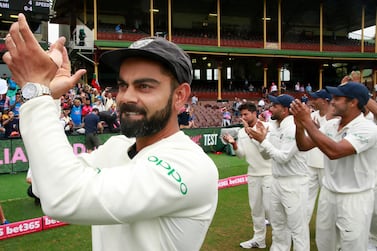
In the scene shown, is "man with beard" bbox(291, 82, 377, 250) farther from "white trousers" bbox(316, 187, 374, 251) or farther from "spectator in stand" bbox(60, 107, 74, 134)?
"spectator in stand" bbox(60, 107, 74, 134)

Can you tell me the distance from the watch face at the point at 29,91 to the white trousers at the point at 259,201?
5.17 m

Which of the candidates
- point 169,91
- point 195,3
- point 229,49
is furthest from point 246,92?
point 169,91

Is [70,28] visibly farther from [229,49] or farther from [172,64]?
[172,64]

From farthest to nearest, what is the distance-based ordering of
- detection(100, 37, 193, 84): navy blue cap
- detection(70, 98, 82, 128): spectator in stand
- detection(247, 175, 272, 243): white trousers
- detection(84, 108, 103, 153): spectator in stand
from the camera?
detection(70, 98, 82, 128): spectator in stand → detection(84, 108, 103, 153): spectator in stand → detection(247, 175, 272, 243): white trousers → detection(100, 37, 193, 84): navy blue cap

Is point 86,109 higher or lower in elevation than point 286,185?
higher

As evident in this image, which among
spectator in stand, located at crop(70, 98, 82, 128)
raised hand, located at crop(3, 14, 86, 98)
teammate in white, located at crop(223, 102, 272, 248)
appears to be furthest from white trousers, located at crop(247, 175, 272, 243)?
spectator in stand, located at crop(70, 98, 82, 128)

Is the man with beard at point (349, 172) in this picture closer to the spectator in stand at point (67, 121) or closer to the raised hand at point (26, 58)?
the raised hand at point (26, 58)

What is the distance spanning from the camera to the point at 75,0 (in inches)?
1154

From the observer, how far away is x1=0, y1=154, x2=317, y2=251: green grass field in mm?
5703

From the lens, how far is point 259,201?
629 centimetres

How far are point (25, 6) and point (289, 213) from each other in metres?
19.5

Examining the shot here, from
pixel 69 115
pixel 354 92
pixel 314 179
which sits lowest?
pixel 314 179

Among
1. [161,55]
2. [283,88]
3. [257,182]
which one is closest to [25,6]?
[257,182]

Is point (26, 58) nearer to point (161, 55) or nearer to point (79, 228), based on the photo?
point (161, 55)
